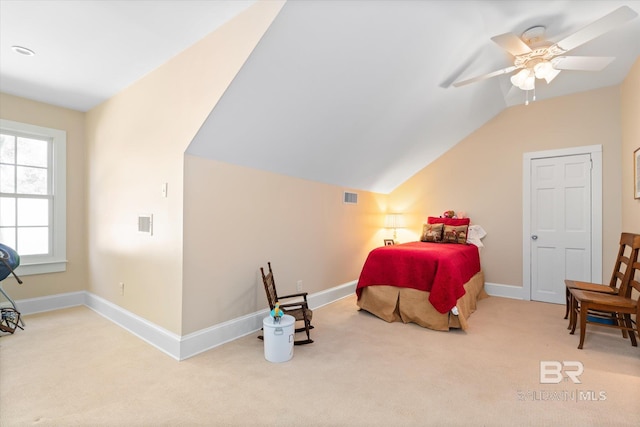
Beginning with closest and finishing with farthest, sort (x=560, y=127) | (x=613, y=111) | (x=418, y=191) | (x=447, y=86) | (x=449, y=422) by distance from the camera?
(x=449, y=422) → (x=447, y=86) → (x=613, y=111) → (x=560, y=127) → (x=418, y=191)

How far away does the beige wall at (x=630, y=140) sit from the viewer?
3.24m

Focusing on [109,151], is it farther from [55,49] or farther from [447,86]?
[447,86]

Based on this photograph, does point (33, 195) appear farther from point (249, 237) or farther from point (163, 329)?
point (249, 237)

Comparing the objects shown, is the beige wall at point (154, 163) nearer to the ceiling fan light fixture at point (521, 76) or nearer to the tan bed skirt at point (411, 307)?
the tan bed skirt at point (411, 307)

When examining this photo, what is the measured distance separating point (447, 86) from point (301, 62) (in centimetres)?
197

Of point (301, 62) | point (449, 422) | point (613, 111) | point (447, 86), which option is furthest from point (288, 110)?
point (613, 111)

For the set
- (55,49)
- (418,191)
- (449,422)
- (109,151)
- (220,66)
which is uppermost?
(55,49)

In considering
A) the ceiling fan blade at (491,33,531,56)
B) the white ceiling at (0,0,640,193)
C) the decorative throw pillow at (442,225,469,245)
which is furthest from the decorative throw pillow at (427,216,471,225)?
the ceiling fan blade at (491,33,531,56)

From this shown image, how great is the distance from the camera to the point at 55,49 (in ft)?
8.50

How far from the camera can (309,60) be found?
94.0 inches

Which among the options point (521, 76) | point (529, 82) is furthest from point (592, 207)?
point (521, 76)

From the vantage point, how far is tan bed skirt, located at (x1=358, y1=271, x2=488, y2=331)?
3.10 metres

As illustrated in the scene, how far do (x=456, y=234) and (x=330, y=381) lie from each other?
3196mm

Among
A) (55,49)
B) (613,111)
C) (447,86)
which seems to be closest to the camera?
(55,49)
